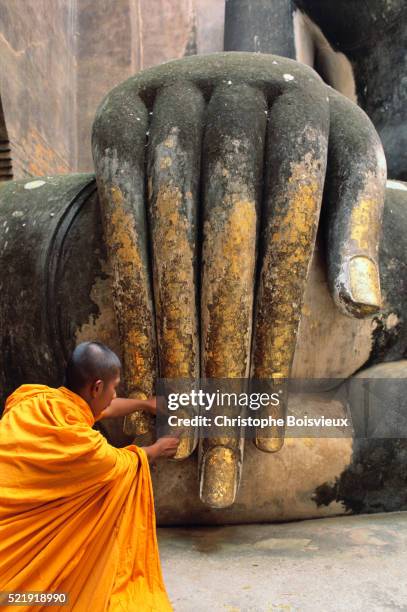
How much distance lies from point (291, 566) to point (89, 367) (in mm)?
656

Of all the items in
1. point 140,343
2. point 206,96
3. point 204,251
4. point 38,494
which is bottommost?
point 38,494

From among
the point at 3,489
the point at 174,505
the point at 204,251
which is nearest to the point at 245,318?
the point at 204,251

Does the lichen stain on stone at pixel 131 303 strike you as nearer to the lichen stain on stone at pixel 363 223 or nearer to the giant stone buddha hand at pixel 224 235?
the giant stone buddha hand at pixel 224 235

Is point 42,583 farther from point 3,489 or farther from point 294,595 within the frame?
point 294,595

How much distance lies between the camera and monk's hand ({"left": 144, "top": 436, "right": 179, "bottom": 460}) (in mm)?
1525

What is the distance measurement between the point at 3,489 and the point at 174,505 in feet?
2.22

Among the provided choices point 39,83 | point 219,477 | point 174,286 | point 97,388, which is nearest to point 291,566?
point 219,477

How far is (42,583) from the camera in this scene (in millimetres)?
1279

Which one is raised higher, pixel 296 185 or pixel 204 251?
pixel 296 185

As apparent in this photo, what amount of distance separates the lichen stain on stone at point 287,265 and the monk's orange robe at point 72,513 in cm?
49

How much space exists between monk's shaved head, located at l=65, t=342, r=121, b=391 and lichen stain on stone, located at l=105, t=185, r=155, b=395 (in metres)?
0.27

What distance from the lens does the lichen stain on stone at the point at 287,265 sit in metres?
1.66

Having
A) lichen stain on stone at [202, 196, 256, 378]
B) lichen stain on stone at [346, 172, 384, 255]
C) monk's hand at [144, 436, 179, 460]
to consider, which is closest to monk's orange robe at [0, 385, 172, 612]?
monk's hand at [144, 436, 179, 460]

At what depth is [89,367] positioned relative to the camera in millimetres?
1390
